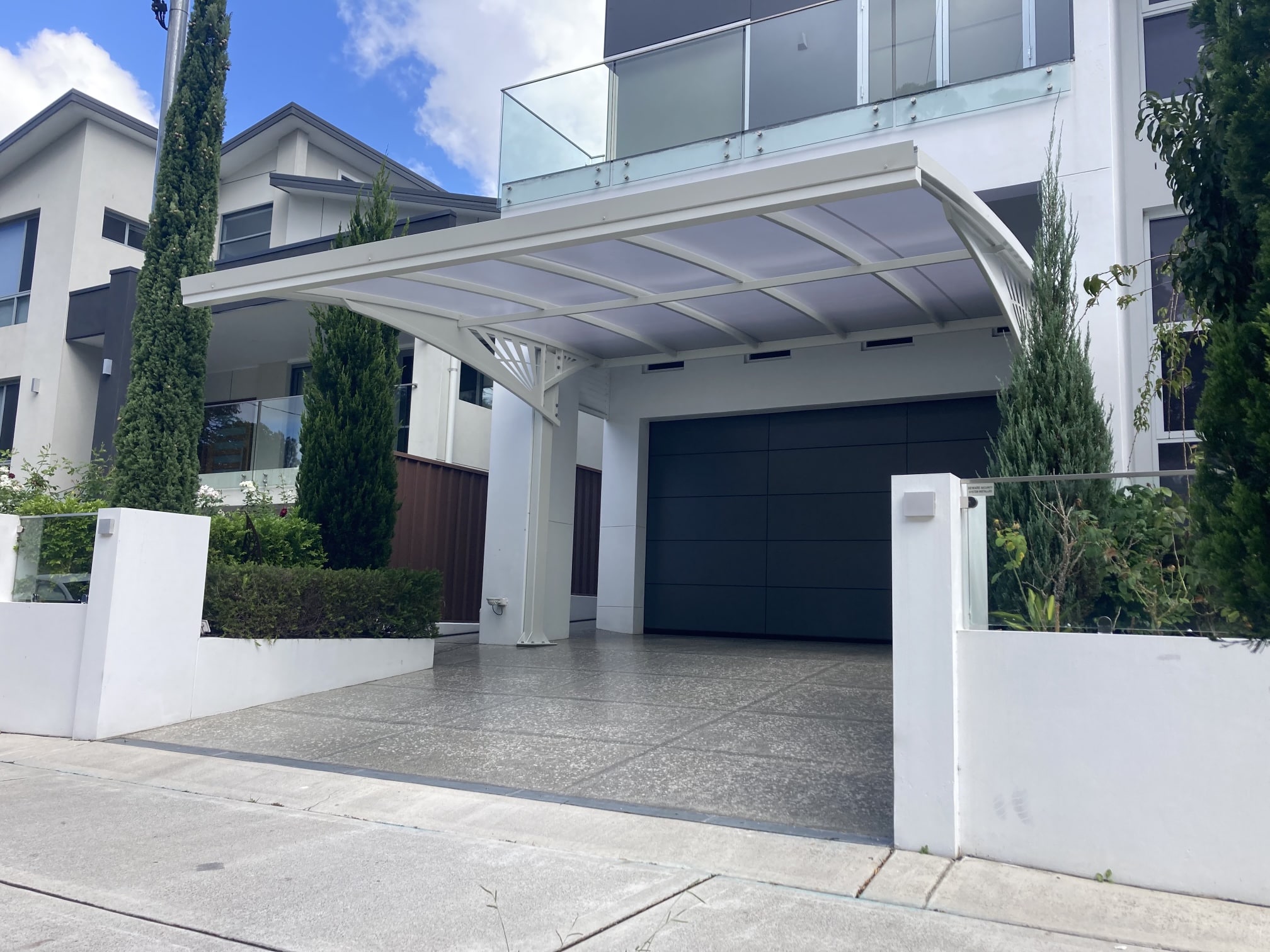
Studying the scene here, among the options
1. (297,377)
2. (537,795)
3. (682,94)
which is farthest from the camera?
(297,377)

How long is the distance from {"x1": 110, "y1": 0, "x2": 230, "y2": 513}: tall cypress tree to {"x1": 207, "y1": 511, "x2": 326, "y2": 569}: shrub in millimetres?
880

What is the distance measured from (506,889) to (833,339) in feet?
28.4

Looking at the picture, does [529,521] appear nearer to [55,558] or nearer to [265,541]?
[265,541]

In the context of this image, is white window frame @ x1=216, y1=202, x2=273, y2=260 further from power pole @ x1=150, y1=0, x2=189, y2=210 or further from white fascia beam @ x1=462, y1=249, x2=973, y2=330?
white fascia beam @ x1=462, y1=249, x2=973, y2=330

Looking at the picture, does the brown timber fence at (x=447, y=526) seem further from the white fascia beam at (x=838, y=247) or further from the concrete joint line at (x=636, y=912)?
the concrete joint line at (x=636, y=912)

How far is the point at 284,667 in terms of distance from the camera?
28.8ft

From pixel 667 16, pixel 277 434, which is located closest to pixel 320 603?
pixel 277 434

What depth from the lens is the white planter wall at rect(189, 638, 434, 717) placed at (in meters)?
8.13

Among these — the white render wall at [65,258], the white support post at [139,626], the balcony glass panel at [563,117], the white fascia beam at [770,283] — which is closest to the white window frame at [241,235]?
the white render wall at [65,258]

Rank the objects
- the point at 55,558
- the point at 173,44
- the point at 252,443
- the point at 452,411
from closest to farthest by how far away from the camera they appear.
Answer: the point at 55,558 < the point at 173,44 < the point at 252,443 < the point at 452,411

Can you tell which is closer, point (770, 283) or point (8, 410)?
point (770, 283)

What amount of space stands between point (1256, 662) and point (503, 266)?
667 cm

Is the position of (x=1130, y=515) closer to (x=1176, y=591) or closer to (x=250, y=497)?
(x=1176, y=591)

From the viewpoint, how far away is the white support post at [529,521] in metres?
12.5
